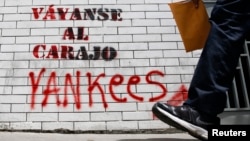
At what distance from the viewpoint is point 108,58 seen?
12.0ft

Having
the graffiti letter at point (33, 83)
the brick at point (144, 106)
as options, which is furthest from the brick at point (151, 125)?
the graffiti letter at point (33, 83)

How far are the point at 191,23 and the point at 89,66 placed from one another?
1259mm

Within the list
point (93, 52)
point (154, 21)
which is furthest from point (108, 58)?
point (154, 21)

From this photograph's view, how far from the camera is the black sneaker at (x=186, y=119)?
2162 mm

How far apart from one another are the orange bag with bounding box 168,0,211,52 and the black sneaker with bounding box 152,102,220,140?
83cm

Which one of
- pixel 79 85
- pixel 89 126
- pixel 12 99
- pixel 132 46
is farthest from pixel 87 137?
pixel 132 46

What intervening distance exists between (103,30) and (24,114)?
127 cm

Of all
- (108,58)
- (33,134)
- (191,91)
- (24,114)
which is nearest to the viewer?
(191,91)

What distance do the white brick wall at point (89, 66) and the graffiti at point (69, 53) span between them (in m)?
0.01

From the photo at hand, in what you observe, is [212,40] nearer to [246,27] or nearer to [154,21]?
[246,27]

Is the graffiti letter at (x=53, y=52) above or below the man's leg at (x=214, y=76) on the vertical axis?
above

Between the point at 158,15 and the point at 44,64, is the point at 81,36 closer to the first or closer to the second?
the point at 44,64

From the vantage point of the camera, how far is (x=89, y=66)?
11.8 feet

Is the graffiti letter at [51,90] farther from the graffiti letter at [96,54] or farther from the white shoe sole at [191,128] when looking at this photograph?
the white shoe sole at [191,128]
